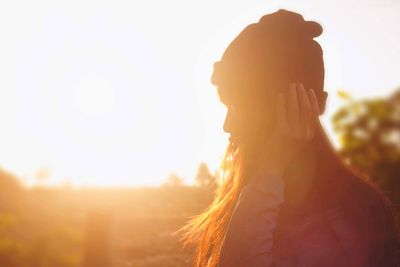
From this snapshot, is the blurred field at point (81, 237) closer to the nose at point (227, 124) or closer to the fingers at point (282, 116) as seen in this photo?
the nose at point (227, 124)

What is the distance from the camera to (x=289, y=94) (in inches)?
68.6

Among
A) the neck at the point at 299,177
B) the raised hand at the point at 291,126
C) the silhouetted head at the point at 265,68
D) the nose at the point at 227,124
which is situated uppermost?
the silhouetted head at the point at 265,68

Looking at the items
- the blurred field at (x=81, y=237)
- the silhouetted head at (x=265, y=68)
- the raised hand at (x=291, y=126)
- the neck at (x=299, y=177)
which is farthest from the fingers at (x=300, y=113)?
the blurred field at (x=81, y=237)

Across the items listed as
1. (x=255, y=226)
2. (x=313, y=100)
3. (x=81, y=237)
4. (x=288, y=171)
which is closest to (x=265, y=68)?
(x=313, y=100)

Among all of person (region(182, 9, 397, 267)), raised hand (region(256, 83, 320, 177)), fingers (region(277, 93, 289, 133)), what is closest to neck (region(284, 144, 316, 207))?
person (region(182, 9, 397, 267))

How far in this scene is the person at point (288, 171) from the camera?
5.39ft

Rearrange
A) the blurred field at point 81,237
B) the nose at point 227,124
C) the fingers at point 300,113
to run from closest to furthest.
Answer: the fingers at point 300,113 < the nose at point 227,124 < the blurred field at point 81,237

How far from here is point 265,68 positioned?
192 centimetres

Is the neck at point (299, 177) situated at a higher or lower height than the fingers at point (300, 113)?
lower

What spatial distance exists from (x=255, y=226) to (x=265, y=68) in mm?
776

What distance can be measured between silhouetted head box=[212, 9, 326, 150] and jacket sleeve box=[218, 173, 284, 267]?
311 mm

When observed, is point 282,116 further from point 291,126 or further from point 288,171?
point 288,171

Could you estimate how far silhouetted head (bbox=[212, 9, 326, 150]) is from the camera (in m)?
1.88

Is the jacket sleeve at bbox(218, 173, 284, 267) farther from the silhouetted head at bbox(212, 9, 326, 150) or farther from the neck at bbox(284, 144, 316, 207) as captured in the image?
the silhouetted head at bbox(212, 9, 326, 150)
